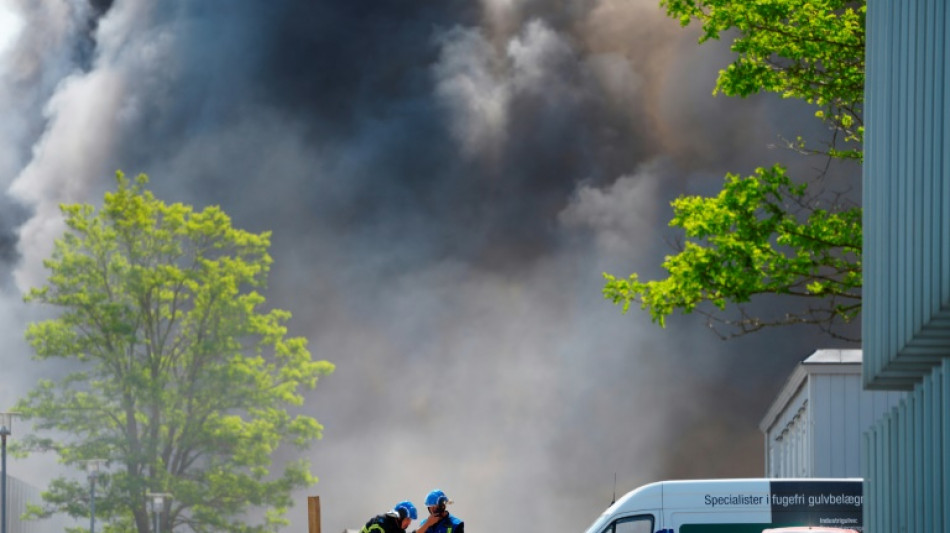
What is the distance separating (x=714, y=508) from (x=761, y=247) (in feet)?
12.5

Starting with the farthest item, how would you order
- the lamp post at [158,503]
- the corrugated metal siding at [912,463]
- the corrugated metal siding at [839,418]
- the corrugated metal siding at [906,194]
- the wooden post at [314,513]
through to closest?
the lamp post at [158,503] < the corrugated metal siding at [839,418] < the wooden post at [314,513] < the corrugated metal siding at [912,463] < the corrugated metal siding at [906,194]

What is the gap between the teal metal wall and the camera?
12.7 m

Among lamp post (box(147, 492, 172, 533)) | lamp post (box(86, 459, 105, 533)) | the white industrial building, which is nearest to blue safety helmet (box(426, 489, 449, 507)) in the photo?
the white industrial building

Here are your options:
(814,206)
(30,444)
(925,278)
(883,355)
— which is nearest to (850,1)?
(814,206)

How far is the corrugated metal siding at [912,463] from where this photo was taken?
1292 cm

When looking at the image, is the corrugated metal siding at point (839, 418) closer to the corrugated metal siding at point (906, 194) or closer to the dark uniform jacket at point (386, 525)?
the corrugated metal siding at point (906, 194)

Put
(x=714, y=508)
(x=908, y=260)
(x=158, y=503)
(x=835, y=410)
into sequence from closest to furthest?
(x=908, y=260)
(x=714, y=508)
(x=835, y=410)
(x=158, y=503)

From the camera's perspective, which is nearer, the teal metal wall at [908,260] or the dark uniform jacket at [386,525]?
the teal metal wall at [908,260]

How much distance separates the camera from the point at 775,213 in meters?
24.3

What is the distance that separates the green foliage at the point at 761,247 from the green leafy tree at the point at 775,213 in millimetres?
14

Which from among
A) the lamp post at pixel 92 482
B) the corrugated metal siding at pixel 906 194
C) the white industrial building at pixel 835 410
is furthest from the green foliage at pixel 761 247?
the lamp post at pixel 92 482

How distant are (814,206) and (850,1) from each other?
3.08m

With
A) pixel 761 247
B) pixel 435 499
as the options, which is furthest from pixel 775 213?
pixel 435 499

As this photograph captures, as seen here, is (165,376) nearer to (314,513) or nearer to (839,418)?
(839,418)
